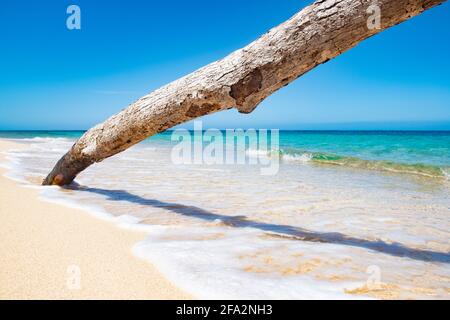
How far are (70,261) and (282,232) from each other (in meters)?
2.00

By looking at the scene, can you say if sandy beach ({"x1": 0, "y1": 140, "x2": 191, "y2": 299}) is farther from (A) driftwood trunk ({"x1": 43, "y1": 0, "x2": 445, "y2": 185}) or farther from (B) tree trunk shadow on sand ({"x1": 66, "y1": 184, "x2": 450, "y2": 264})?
(A) driftwood trunk ({"x1": 43, "y1": 0, "x2": 445, "y2": 185})

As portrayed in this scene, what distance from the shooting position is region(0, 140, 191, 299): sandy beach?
192 cm

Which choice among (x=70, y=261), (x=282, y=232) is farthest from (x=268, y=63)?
(x=70, y=261)

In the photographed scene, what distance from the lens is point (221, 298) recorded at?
1.96 meters

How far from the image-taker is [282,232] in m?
3.40

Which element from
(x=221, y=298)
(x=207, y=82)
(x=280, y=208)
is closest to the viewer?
(x=221, y=298)

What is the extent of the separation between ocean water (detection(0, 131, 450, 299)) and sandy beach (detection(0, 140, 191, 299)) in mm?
175

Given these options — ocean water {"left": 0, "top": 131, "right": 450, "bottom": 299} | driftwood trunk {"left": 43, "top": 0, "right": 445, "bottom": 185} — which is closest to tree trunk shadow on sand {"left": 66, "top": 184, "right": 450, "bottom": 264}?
ocean water {"left": 0, "top": 131, "right": 450, "bottom": 299}
